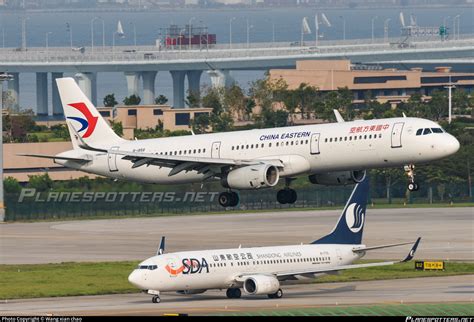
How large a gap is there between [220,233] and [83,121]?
47.8 metres

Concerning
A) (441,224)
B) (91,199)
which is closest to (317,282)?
(441,224)

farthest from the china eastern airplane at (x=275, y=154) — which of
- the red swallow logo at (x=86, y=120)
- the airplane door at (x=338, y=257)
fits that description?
the airplane door at (x=338, y=257)

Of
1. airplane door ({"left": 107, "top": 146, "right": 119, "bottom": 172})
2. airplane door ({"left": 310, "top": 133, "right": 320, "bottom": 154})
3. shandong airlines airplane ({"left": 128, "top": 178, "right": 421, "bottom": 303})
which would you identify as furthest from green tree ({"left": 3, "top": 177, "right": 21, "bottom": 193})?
airplane door ({"left": 310, "top": 133, "right": 320, "bottom": 154})

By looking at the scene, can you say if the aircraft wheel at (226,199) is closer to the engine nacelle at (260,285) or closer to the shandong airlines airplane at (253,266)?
the shandong airlines airplane at (253,266)

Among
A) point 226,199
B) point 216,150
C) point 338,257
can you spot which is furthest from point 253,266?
point 216,150

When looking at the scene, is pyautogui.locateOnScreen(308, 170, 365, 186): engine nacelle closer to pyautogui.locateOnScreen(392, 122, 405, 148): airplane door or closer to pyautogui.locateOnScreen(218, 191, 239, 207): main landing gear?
pyautogui.locateOnScreen(392, 122, 405, 148): airplane door

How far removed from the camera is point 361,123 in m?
96.8

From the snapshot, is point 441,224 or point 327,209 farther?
point 327,209

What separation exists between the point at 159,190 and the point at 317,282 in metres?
69.2

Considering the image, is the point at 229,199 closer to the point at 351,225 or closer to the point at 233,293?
the point at 233,293

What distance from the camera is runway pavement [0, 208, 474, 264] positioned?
473ft

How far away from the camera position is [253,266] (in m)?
109

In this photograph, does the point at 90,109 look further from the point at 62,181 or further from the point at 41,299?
the point at 62,181

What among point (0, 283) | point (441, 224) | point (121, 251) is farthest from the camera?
point (441, 224)
